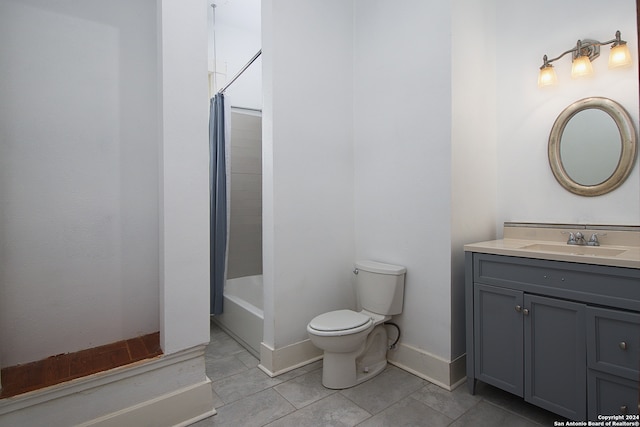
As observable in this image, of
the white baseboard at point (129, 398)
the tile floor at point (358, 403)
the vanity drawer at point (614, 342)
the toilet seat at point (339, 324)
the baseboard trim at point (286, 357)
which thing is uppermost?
the vanity drawer at point (614, 342)

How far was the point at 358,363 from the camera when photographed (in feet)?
7.08

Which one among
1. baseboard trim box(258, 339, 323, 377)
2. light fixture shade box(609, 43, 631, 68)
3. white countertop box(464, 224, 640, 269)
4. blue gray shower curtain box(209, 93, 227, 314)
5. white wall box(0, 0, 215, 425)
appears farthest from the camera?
blue gray shower curtain box(209, 93, 227, 314)

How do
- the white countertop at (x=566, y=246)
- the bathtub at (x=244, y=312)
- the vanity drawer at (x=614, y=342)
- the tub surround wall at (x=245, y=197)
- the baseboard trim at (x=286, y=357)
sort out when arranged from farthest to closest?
the tub surround wall at (x=245, y=197) → the bathtub at (x=244, y=312) → the baseboard trim at (x=286, y=357) → the white countertop at (x=566, y=246) → the vanity drawer at (x=614, y=342)

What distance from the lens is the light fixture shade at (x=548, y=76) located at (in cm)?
202

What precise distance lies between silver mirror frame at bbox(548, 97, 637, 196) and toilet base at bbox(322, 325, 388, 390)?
1509 mm

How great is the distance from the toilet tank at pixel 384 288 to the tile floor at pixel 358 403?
44 centimetres

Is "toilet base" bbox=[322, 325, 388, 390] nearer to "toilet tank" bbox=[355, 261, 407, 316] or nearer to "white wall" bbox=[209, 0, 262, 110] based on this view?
"toilet tank" bbox=[355, 261, 407, 316]

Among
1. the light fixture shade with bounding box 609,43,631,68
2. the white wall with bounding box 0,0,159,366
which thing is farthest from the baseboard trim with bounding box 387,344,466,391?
the light fixture shade with bounding box 609,43,631,68

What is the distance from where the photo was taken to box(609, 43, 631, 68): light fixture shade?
1.75 metres

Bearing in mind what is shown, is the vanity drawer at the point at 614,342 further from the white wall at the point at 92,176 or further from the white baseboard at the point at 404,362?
the white wall at the point at 92,176

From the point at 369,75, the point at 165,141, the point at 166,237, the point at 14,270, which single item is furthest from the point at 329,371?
the point at 369,75

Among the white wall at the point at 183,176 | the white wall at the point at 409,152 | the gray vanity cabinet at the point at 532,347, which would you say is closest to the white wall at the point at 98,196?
the white wall at the point at 183,176

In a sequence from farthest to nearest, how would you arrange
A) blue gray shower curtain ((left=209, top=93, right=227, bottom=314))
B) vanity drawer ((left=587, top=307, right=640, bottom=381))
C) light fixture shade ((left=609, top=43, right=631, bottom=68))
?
blue gray shower curtain ((left=209, top=93, right=227, bottom=314))
light fixture shade ((left=609, top=43, right=631, bottom=68))
vanity drawer ((left=587, top=307, right=640, bottom=381))

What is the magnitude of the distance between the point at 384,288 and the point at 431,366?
1.83ft
